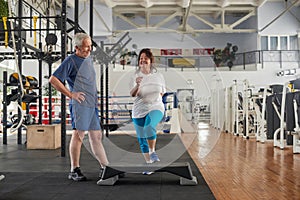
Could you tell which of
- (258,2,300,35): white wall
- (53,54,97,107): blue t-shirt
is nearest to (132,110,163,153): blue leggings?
(53,54,97,107): blue t-shirt

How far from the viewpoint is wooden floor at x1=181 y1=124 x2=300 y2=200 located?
242cm

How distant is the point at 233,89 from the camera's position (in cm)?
806

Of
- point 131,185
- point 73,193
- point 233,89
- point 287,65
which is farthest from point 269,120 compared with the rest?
point 287,65

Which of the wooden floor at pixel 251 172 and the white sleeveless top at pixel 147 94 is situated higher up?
the white sleeveless top at pixel 147 94

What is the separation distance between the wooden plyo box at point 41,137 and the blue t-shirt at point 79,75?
2589 millimetres

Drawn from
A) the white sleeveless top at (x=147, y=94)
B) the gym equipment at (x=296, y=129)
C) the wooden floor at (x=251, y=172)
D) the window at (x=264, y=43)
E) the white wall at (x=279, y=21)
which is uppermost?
the white wall at (x=279, y=21)

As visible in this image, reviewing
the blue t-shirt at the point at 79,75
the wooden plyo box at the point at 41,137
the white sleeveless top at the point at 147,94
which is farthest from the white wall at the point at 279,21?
the blue t-shirt at the point at 79,75

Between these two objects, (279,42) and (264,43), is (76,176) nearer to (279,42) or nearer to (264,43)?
(264,43)

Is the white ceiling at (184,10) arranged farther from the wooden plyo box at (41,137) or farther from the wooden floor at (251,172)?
the wooden floor at (251,172)

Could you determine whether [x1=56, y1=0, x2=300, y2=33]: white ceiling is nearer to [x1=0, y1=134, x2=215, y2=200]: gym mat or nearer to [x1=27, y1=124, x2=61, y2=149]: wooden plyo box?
[x1=27, y1=124, x2=61, y2=149]: wooden plyo box

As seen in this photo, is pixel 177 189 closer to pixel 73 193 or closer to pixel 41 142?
pixel 73 193

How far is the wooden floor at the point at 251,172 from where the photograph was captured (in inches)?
95.3

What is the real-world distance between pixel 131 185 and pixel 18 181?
0.90m

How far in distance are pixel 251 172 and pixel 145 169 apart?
3.56ft
